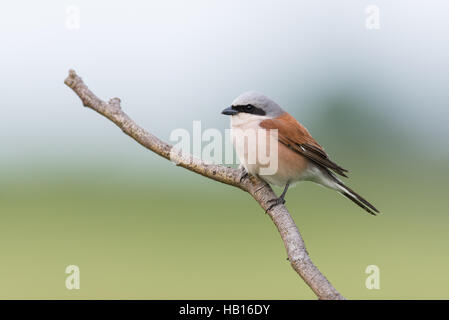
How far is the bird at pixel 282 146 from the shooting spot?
3.75m

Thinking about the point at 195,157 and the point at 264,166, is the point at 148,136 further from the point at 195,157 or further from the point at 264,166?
the point at 264,166

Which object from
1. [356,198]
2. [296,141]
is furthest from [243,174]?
[356,198]

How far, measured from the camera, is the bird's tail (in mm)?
3625

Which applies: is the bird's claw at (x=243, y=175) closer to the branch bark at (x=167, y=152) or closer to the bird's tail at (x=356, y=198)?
the branch bark at (x=167, y=152)

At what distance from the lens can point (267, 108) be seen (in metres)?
3.90

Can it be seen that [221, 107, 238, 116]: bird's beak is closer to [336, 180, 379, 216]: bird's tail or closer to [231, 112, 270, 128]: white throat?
[231, 112, 270, 128]: white throat

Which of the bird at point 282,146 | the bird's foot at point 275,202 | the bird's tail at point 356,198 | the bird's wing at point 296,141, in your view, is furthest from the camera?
the bird's wing at point 296,141

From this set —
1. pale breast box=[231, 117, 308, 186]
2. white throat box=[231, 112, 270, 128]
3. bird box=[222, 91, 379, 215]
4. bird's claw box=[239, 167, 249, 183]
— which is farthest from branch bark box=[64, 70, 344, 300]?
white throat box=[231, 112, 270, 128]

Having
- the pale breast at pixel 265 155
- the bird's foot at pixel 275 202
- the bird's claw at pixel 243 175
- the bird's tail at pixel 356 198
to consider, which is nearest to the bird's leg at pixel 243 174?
the bird's claw at pixel 243 175

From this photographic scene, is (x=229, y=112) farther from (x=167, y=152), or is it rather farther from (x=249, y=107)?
(x=167, y=152)

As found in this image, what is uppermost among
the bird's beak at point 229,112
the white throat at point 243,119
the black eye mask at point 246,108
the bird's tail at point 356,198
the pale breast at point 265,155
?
the black eye mask at point 246,108
